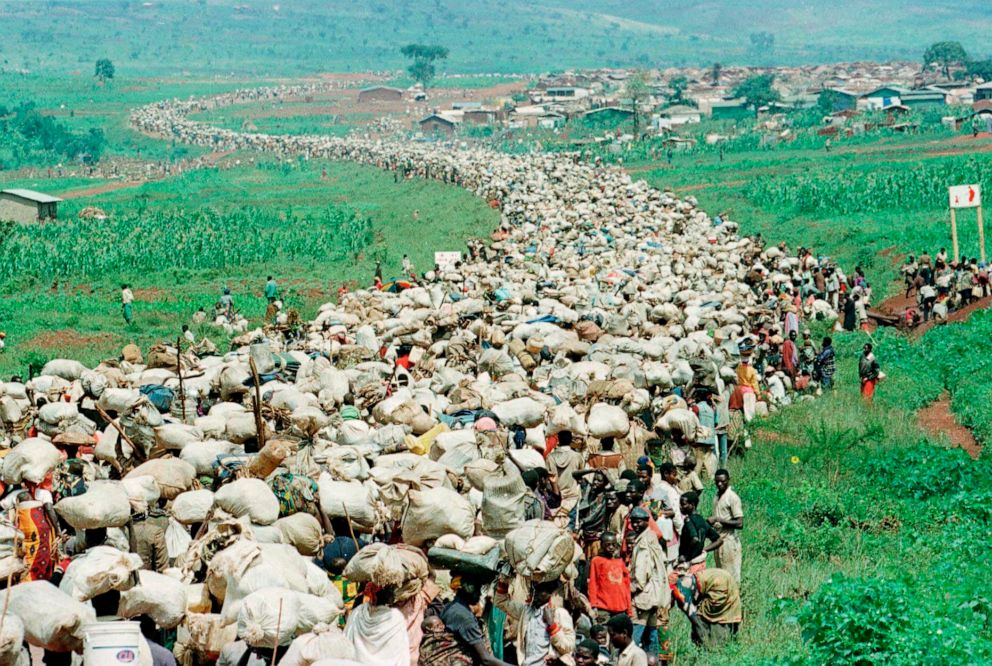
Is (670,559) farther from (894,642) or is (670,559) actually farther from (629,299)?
(629,299)

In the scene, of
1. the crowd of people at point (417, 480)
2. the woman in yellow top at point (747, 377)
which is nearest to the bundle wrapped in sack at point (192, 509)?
the crowd of people at point (417, 480)

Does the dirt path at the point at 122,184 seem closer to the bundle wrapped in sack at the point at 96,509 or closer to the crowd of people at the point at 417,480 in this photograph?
the crowd of people at the point at 417,480

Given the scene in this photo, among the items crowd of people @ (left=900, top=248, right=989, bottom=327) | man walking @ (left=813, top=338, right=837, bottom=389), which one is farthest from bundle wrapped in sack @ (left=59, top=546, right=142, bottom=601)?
crowd of people @ (left=900, top=248, right=989, bottom=327)

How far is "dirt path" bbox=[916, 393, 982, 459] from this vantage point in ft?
46.3

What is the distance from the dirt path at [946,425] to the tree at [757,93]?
265 feet

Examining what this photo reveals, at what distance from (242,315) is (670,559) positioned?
1760cm

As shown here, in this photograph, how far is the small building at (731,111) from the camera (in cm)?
9444

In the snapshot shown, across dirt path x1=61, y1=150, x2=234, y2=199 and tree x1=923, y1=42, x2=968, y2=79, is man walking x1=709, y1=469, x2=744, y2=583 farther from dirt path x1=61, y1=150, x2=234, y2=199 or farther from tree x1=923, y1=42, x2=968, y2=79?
tree x1=923, y1=42, x2=968, y2=79

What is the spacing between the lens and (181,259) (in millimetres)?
34719

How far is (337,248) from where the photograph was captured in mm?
37000

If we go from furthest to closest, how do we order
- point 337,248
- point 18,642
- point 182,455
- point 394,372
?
point 337,248 → point 394,372 → point 182,455 → point 18,642

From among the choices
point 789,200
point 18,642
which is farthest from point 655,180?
point 18,642

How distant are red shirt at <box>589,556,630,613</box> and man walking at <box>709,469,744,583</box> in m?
1.38

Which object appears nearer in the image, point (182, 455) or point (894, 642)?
point (894, 642)
